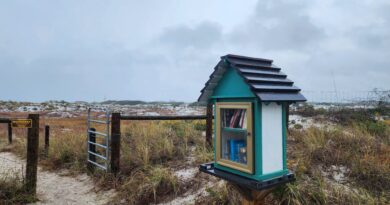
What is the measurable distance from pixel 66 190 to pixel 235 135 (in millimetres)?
3842

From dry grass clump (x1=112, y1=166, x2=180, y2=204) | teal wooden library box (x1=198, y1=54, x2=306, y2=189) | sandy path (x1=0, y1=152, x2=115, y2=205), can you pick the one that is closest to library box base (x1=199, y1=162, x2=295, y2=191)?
→ teal wooden library box (x1=198, y1=54, x2=306, y2=189)

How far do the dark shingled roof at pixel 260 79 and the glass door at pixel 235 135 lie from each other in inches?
6.3

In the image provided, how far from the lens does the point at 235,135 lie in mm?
2654

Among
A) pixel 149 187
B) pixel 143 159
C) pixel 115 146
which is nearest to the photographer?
pixel 149 187

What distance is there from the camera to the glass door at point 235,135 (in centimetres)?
226

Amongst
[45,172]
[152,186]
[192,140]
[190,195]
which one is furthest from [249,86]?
[45,172]

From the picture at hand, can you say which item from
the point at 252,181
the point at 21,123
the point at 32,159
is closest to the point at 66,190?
the point at 32,159

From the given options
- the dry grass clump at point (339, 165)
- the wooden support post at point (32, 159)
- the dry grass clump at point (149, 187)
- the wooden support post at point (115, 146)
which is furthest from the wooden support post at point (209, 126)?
the wooden support post at point (32, 159)

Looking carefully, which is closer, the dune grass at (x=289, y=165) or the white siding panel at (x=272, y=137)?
the white siding panel at (x=272, y=137)

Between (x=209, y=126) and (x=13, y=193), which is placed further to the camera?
(x=209, y=126)

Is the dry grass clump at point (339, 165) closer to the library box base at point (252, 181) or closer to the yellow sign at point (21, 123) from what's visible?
the library box base at point (252, 181)

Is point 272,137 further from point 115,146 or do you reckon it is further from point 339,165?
point 115,146

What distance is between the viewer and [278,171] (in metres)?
2.38

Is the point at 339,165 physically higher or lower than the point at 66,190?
higher
